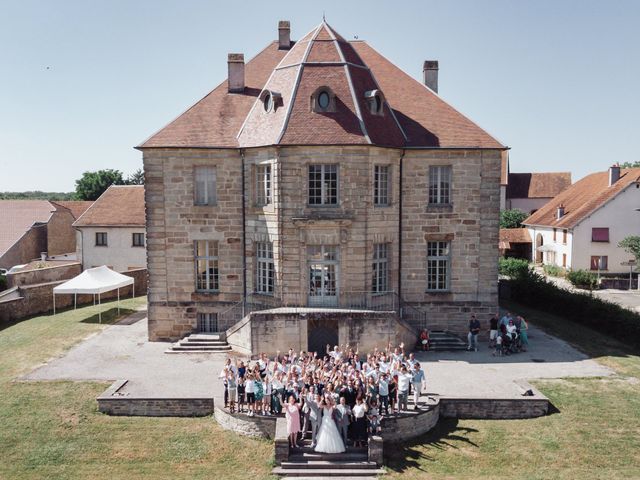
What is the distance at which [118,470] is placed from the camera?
14.4 metres

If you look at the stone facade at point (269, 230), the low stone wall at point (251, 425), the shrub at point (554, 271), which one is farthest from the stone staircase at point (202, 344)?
the shrub at point (554, 271)

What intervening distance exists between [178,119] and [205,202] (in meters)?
3.96

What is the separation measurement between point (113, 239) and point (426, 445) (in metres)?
30.7

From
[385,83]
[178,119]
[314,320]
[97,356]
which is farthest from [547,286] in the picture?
[97,356]

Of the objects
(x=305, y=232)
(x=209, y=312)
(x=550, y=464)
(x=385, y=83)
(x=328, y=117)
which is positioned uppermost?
(x=385, y=83)

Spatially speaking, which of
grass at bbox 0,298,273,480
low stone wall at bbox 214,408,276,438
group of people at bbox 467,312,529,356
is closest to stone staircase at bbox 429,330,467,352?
group of people at bbox 467,312,529,356

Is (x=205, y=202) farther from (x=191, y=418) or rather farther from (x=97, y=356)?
(x=191, y=418)

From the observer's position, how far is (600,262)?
44531 mm

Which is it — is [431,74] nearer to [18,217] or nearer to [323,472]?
[323,472]

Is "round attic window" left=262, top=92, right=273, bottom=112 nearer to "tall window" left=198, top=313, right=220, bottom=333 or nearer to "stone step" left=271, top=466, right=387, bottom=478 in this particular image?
"tall window" left=198, top=313, right=220, bottom=333

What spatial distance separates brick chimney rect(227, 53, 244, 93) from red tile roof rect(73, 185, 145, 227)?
16.8 meters

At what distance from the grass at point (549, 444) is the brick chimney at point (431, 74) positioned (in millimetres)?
16246

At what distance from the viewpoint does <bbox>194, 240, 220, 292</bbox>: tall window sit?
2419 cm

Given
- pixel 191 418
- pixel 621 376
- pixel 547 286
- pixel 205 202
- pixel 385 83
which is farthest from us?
pixel 547 286
